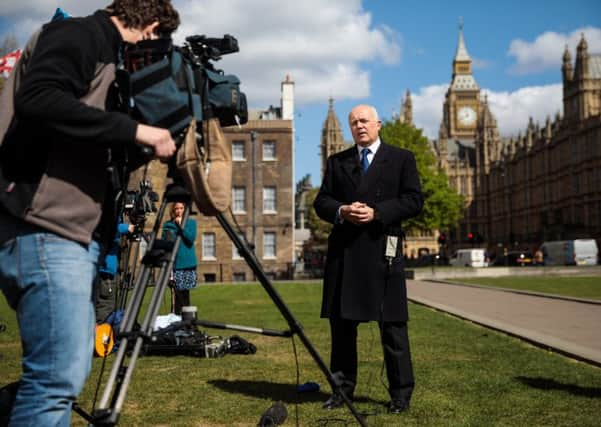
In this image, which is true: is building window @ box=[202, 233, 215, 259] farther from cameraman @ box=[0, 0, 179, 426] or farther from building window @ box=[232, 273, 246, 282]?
cameraman @ box=[0, 0, 179, 426]

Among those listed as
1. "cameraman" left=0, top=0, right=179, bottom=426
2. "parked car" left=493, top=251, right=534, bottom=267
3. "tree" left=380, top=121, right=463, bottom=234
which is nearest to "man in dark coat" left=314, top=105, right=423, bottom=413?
"cameraman" left=0, top=0, right=179, bottom=426

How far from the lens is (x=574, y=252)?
57656mm

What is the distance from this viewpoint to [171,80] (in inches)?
110

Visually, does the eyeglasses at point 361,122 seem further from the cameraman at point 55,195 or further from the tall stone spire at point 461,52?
the tall stone spire at point 461,52

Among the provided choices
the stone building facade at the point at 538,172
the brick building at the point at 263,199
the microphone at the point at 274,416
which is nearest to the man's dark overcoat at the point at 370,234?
the microphone at the point at 274,416

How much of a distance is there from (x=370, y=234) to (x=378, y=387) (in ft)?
5.31

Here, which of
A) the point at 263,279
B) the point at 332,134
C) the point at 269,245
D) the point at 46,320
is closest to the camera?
the point at 46,320

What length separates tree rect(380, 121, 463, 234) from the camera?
5688 centimetres

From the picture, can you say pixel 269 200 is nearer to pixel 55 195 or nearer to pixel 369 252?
pixel 369 252

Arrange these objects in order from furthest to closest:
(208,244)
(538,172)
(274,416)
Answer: (538,172)
(208,244)
(274,416)

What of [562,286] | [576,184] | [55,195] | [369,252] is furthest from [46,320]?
[576,184]

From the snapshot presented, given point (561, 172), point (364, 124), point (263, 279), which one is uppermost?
point (561, 172)

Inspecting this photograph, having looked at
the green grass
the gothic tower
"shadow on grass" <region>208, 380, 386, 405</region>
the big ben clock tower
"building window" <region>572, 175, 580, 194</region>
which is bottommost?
"shadow on grass" <region>208, 380, 386, 405</region>

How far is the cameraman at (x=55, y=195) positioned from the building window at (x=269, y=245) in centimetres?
4222
